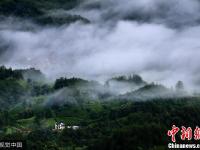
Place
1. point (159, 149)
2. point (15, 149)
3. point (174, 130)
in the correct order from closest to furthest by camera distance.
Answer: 1. point (15, 149)
2. point (174, 130)
3. point (159, 149)

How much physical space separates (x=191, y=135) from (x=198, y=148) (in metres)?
6.44

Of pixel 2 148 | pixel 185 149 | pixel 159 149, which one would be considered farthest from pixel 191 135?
pixel 2 148

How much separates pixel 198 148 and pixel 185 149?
3885 millimetres

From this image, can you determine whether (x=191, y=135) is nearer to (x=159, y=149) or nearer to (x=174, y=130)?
(x=174, y=130)

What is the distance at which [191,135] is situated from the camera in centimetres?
14962

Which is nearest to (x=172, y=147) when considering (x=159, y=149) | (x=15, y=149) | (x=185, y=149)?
(x=185, y=149)

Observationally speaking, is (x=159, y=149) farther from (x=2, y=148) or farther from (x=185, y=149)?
(x=2, y=148)

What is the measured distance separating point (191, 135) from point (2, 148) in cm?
5038

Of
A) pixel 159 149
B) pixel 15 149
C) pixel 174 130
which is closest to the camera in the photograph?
pixel 15 149

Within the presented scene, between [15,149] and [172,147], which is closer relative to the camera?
[15,149]

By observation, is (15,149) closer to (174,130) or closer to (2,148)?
(2,148)

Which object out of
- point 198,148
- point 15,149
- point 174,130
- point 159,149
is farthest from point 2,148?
point 159,149

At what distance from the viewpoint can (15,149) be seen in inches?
5231

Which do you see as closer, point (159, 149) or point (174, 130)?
point (174, 130)
